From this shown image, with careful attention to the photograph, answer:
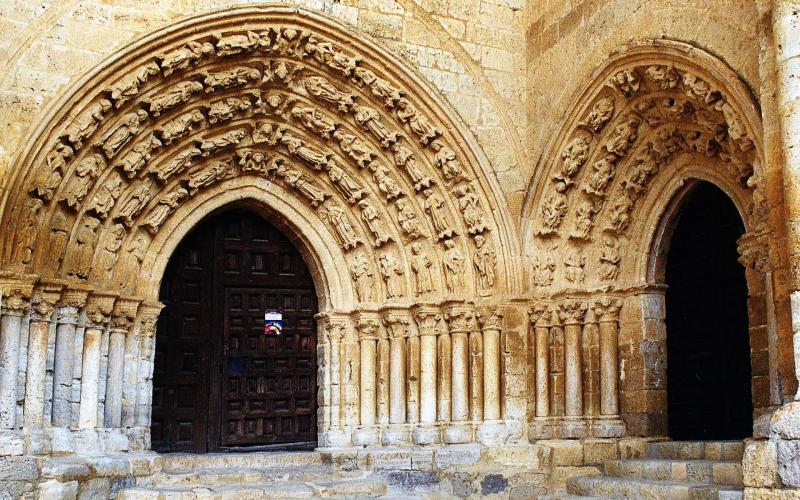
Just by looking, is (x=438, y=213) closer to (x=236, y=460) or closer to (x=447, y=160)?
(x=447, y=160)

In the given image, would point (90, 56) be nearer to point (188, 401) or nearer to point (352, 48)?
point (352, 48)

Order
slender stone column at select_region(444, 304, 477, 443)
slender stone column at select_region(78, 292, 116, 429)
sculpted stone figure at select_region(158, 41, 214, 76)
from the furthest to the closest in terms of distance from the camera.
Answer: slender stone column at select_region(444, 304, 477, 443) → sculpted stone figure at select_region(158, 41, 214, 76) → slender stone column at select_region(78, 292, 116, 429)

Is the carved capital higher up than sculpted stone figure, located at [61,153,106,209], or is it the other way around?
sculpted stone figure, located at [61,153,106,209]

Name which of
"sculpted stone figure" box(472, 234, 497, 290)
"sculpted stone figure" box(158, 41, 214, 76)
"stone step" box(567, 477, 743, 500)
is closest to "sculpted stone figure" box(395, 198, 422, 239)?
"sculpted stone figure" box(472, 234, 497, 290)

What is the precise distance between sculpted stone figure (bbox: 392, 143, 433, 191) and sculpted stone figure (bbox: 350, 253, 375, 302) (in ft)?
2.75

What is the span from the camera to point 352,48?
865 cm

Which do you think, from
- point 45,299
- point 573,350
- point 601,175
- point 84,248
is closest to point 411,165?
point 601,175

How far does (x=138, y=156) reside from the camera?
27.0 ft

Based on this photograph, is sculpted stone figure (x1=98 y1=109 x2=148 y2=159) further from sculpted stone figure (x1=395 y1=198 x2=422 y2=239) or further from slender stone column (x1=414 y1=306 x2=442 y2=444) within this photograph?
slender stone column (x1=414 y1=306 x2=442 y2=444)

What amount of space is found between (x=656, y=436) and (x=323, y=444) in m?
2.84

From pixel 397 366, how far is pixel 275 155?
2.13m

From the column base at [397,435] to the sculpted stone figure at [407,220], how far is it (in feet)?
5.41

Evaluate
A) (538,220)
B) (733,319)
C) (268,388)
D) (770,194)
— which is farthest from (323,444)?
(770,194)

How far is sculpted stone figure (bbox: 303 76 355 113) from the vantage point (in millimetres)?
8750
